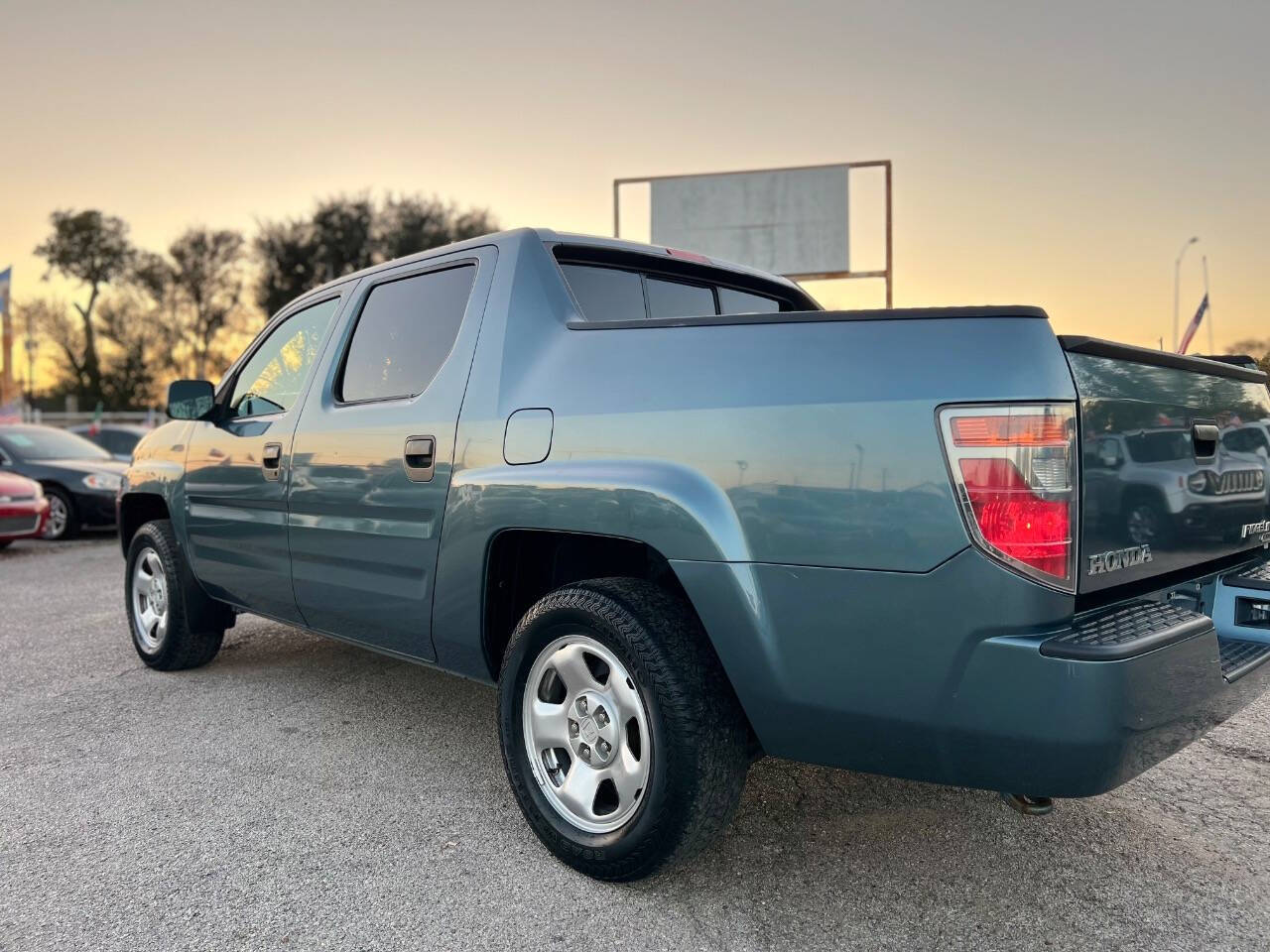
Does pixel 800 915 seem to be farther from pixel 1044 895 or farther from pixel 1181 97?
pixel 1181 97

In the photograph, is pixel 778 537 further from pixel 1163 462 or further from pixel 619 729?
pixel 1163 462

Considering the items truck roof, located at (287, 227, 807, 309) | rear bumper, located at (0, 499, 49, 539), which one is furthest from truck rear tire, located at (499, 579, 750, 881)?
rear bumper, located at (0, 499, 49, 539)

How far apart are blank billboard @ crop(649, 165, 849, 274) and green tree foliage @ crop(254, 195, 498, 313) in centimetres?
1939

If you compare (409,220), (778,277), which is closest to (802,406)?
(778,277)

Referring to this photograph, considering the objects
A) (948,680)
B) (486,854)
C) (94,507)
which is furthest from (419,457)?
(94,507)

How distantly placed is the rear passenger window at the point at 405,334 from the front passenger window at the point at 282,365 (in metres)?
0.32

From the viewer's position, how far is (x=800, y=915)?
7.75ft

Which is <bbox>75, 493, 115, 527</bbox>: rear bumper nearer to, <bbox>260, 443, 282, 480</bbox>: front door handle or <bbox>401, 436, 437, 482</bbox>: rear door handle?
<bbox>260, 443, 282, 480</bbox>: front door handle

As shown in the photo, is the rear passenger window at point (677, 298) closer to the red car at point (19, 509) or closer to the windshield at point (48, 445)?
the red car at point (19, 509)

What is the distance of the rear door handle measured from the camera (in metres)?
2.99

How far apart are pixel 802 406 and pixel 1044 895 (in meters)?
1.51

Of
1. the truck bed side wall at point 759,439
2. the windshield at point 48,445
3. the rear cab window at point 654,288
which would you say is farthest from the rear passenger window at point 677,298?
the windshield at point 48,445

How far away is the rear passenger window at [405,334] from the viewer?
3184 mm

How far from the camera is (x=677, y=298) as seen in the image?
3.45 m
